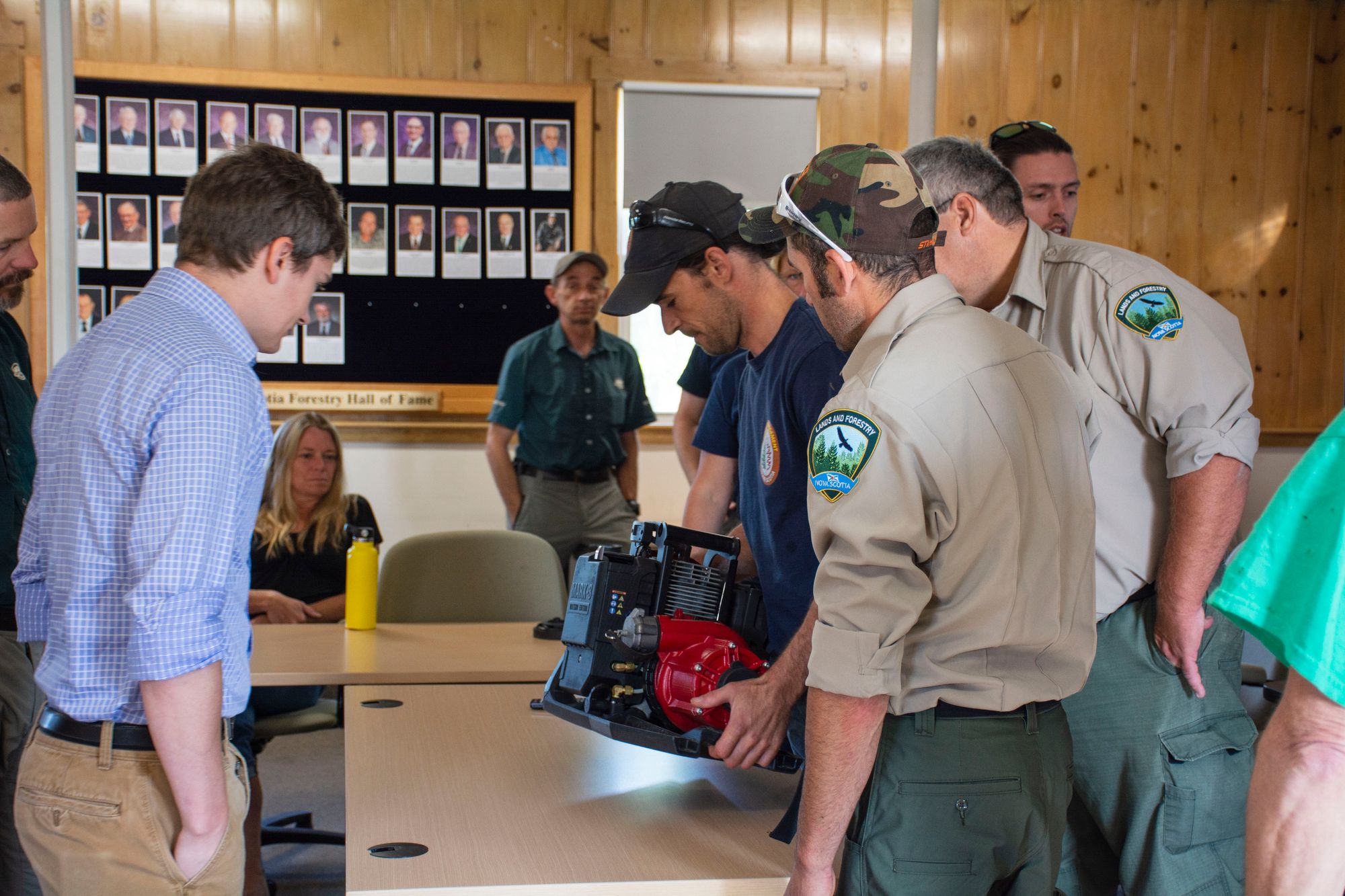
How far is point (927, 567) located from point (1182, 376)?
0.60 m

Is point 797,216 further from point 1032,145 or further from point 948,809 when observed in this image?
point 1032,145

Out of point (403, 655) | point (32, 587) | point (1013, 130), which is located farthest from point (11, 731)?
point (1013, 130)

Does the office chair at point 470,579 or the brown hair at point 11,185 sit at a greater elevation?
the brown hair at point 11,185

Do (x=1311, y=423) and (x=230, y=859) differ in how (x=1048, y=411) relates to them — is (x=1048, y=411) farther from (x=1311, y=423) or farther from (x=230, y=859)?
(x=1311, y=423)

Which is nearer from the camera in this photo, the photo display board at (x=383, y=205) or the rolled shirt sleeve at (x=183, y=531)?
the rolled shirt sleeve at (x=183, y=531)

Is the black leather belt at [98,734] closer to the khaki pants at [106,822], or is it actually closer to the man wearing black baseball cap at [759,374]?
the khaki pants at [106,822]

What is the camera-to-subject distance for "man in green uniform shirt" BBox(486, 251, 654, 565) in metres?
4.57

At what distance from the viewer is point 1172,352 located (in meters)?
1.62

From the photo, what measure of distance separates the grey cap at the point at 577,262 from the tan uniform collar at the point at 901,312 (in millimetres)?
3285

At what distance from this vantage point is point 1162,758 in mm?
1641

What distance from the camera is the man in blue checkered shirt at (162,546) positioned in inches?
47.4

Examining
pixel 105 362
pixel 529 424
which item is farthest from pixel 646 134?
pixel 105 362

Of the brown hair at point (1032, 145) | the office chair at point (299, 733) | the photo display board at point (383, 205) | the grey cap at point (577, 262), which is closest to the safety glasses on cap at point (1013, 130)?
the brown hair at point (1032, 145)

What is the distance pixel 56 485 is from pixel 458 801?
26.2 inches
